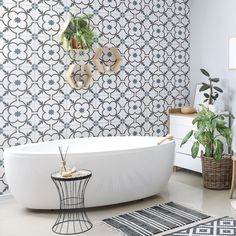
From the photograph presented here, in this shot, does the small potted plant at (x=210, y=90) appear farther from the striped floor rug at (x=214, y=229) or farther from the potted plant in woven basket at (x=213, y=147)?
the striped floor rug at (x=214, y=229)

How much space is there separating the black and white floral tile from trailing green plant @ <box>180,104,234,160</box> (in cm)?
101

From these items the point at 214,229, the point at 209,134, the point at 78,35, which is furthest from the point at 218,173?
the point at 78,35

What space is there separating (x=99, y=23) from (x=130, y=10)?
0.55 meters

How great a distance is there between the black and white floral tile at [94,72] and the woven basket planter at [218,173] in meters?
1.16

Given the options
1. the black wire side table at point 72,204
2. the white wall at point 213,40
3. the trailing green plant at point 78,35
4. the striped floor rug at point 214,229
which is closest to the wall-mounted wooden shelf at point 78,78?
the trailing green plant at point 78,35

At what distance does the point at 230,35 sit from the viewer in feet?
16.8

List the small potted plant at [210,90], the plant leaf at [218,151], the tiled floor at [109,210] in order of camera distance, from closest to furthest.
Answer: the tiled floor at [109,210]
the plant leaf at [218,151]
the small potted plant at [210,90]

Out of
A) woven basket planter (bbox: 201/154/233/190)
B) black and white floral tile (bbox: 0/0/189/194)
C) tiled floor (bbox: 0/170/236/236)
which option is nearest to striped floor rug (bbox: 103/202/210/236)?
tiled floor (bbox: 0/170/236/236)

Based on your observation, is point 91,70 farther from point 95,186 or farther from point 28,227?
point 28,227

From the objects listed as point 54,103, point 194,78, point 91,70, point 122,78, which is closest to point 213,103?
point 194,78

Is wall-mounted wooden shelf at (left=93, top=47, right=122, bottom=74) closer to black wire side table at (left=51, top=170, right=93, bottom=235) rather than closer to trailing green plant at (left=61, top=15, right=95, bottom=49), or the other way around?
trailing green plant at (left=61, top=15, right=95, bottom=49)

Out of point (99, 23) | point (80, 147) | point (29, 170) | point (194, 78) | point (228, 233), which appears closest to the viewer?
point (228, 233)

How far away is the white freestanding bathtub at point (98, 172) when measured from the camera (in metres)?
3.69

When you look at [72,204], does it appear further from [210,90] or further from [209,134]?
[210,90]
